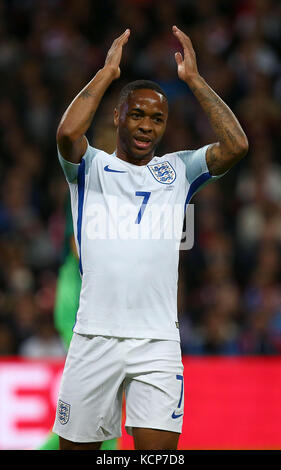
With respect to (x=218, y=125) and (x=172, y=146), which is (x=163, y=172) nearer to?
(x=218, y=125)

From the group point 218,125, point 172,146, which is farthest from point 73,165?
point 172,146

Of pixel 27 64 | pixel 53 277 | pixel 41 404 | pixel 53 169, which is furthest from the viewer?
pixel 27 64

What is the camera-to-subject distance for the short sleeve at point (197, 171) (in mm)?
3762

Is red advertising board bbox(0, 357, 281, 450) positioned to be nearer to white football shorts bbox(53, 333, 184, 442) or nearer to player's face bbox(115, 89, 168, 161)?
white football shorts bbox(53, 333, 184, 442)

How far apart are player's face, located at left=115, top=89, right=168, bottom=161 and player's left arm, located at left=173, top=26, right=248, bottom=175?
0.57 ft

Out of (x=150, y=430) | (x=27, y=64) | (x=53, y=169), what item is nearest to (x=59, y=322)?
(x=150, y=430)

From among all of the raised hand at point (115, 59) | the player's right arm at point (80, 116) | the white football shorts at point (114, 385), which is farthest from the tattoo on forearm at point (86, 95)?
the white football shorts at point (114, 385)

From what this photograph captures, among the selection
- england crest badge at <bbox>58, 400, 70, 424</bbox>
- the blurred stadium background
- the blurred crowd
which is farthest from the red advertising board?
england crest badge at <bbox>58, 400, 70, 424</bbox>

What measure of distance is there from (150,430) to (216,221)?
5.43 metres

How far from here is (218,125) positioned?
366 centimetres

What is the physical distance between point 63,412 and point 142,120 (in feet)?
4.47

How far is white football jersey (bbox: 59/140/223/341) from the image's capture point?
355cm

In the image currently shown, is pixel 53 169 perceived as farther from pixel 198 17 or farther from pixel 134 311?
pixel 134 311

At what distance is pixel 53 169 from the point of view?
9359 millimetres
